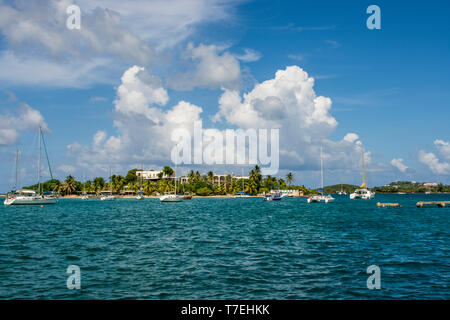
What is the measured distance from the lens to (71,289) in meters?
17.1

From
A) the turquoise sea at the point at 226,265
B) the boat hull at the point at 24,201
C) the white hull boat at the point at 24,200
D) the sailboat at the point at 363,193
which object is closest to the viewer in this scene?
the turquoise sea at the point at 226,265

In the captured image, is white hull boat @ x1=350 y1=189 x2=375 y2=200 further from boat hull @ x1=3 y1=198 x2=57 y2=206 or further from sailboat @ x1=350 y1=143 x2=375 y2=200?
boat hull @ x1=3 y1=198 x2=57 y2=206

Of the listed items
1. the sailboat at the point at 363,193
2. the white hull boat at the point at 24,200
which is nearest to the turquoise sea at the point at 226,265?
the white hull boat at the point at 24,200

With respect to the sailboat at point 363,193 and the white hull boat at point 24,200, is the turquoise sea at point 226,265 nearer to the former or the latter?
the white hull boat at point 24,200

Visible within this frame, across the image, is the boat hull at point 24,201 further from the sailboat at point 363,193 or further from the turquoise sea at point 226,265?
the sailboat at point 363,193

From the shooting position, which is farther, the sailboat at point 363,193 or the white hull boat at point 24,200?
the sailboat at point 363,193

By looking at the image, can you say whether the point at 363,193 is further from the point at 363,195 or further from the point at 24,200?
the point at 24,200

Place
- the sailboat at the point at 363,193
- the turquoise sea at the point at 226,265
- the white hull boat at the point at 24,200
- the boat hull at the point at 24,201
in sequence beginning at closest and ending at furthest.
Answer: the turquoise sea at the point at 226,265, the boat hull at the point at 24,201, the white hull boat at the point at 24,200, the sailboat at the point at 363,193

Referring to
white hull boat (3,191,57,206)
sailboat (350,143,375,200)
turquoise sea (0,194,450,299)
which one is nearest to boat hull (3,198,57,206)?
white hull boat (3,191,57,206)

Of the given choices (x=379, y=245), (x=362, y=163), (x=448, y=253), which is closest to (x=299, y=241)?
(x=379, y=245)

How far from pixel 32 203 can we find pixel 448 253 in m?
118

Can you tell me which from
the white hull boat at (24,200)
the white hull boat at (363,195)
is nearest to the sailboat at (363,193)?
the white hull boat at (363,195)
